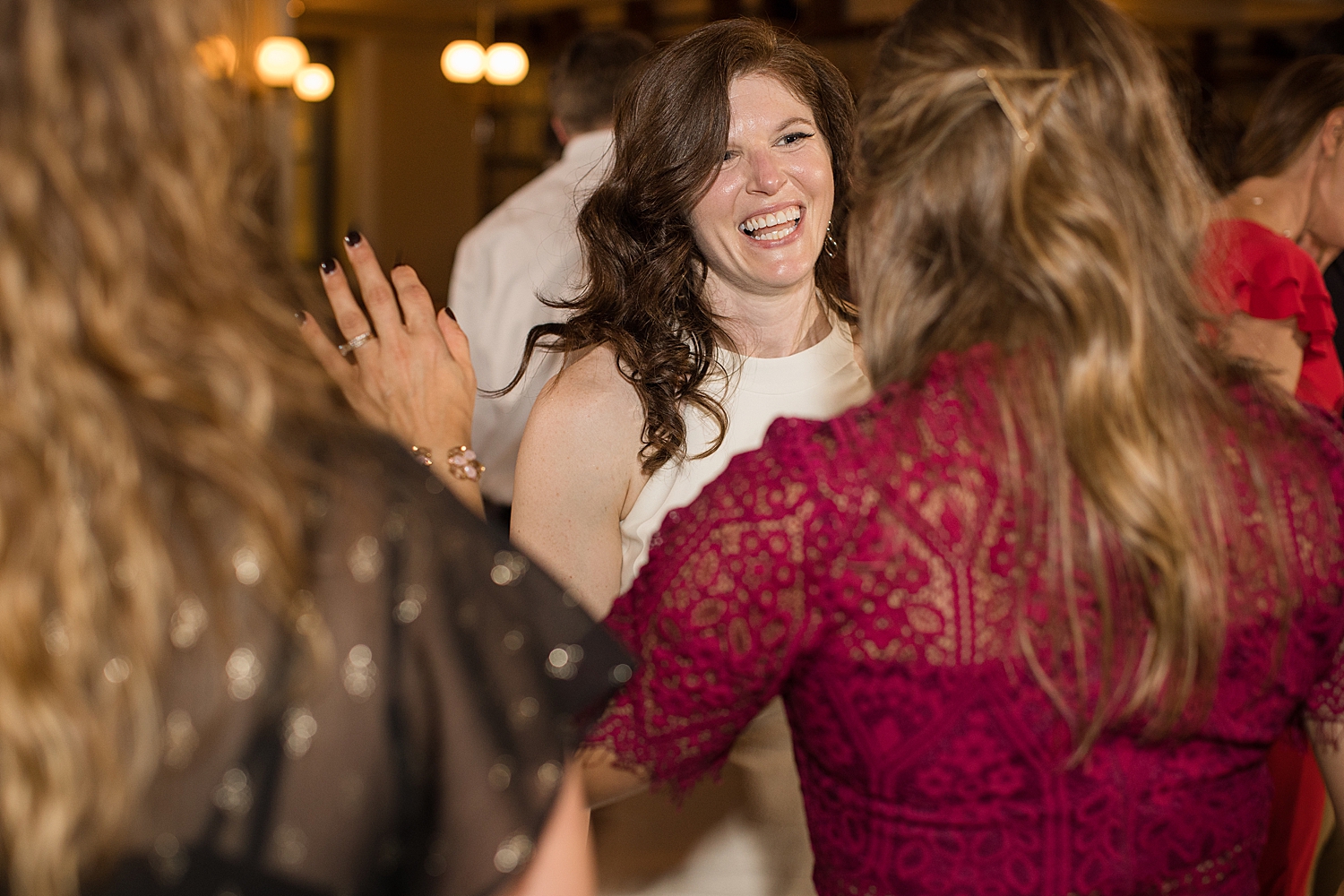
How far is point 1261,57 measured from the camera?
8.67m

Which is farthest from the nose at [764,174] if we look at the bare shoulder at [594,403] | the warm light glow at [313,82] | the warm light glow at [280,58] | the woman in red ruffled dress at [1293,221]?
the warm light glow at [313,82]

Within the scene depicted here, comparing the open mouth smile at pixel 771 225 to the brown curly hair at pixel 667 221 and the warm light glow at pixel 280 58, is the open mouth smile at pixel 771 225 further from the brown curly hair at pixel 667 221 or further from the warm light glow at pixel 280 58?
the warm light glow at pixel 280 58

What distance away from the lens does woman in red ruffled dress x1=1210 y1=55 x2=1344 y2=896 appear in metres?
2.29

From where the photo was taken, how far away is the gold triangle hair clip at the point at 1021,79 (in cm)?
103

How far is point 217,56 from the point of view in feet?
2.65

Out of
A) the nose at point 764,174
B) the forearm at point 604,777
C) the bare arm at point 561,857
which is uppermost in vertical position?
the nose at point 764,174

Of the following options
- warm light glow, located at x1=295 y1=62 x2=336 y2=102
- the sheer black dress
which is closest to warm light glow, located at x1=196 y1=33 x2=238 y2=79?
the sheer black dress

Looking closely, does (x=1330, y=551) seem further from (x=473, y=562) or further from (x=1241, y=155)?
(x=1241, y=155)

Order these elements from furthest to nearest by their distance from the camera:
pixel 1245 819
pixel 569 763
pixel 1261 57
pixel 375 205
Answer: pixel 375 205, pixel 1261 57, pixel 1245 819, pixel 569 763

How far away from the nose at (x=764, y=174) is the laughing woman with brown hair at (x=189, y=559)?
115cm

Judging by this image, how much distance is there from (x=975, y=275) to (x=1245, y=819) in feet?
1.82

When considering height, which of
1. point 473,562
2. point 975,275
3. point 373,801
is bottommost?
point 373,801

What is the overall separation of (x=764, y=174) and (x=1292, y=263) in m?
1.22

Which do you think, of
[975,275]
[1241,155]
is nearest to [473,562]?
[975,275]
